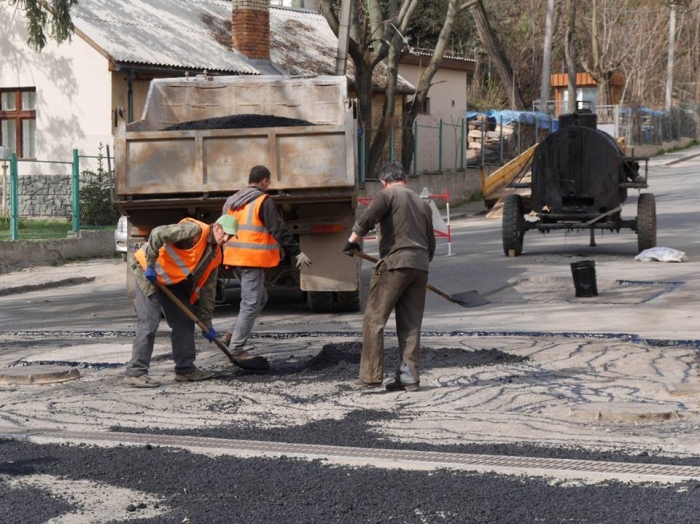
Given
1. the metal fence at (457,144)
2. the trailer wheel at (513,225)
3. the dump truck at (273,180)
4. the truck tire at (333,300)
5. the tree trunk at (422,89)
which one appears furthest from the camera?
the metal fence at (457,144)

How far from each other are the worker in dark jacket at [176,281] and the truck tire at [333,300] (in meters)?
4.11

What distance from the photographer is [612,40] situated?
178 ft

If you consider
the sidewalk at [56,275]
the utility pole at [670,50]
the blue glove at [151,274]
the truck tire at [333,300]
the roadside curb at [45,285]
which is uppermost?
the utility pole at [670,50]

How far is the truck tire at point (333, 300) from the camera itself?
1317 centimetres

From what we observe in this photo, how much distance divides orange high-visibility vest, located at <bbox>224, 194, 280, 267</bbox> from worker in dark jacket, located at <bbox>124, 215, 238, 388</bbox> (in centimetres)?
71

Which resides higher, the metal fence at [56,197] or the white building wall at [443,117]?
the white building wall at [443,117]

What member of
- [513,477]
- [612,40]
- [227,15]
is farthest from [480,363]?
[612,40]

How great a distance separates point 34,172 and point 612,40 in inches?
1437

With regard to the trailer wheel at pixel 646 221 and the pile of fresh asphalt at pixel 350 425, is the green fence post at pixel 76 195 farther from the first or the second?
the pile of fresh asphalt at pixel 350 425

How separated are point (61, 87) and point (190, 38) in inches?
161

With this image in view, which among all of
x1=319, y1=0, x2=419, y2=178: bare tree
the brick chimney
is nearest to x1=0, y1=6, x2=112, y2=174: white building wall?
the brick chimney

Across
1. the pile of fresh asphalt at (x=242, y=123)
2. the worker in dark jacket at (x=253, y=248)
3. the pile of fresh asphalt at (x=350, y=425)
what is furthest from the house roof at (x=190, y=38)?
the pile of fresh asphalt at (x=350, y=425)

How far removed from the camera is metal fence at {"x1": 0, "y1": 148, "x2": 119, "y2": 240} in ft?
66.9

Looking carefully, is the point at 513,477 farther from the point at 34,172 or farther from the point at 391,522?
the point at 34,172
